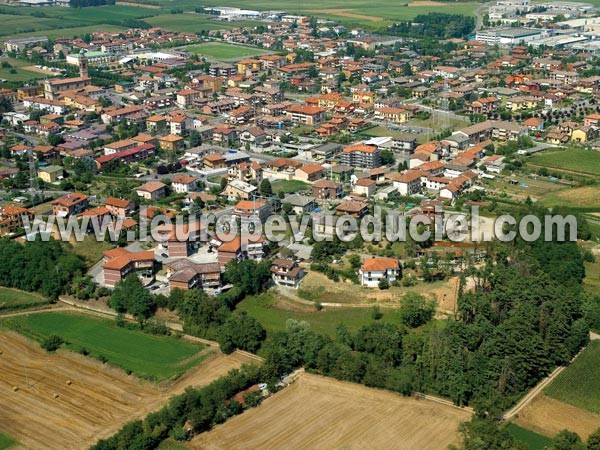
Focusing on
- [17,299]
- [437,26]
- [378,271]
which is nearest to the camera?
[17,299]

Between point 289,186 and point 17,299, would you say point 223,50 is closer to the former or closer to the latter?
point 289,186

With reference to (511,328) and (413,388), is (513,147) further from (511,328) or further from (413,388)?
(413,388)

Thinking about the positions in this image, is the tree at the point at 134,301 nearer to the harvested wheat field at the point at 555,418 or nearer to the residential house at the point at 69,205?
the residential house at the point at 69,205

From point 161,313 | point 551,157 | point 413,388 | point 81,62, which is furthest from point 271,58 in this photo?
point 413,388

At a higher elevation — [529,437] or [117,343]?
[117,343]

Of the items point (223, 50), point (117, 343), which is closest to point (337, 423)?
point (117, 343)

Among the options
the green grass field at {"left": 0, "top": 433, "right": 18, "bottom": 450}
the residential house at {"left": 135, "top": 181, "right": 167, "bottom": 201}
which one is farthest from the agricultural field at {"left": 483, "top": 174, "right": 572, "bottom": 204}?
the green grass field at {"left": 0, "top": 433, "right": 18, "bottom": 450}
